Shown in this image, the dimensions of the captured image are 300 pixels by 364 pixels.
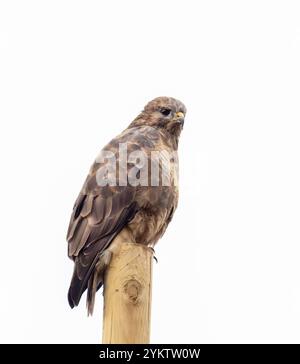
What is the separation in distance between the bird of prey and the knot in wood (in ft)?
2.59

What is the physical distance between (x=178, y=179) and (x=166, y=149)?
356 mm

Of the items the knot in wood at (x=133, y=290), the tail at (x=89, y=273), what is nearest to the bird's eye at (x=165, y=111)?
the tail at (x=89, y=273)

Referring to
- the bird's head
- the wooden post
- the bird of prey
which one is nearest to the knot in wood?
the wooden post

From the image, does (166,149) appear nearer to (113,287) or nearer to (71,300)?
(71,300)

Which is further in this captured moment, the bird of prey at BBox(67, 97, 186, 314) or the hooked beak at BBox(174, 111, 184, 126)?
the hooked beak at BBox(174, 111, 184, 126)

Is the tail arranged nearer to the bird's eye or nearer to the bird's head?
the bird's head

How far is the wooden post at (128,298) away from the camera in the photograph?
456cm

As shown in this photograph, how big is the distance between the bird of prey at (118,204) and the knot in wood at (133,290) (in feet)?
2.59

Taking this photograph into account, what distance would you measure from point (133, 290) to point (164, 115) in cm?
292

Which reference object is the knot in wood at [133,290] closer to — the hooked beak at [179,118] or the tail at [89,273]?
the tail at [89,273]

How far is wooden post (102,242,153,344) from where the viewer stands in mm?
4562

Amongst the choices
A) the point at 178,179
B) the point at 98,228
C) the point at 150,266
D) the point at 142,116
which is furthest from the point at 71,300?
the point at 142,116
